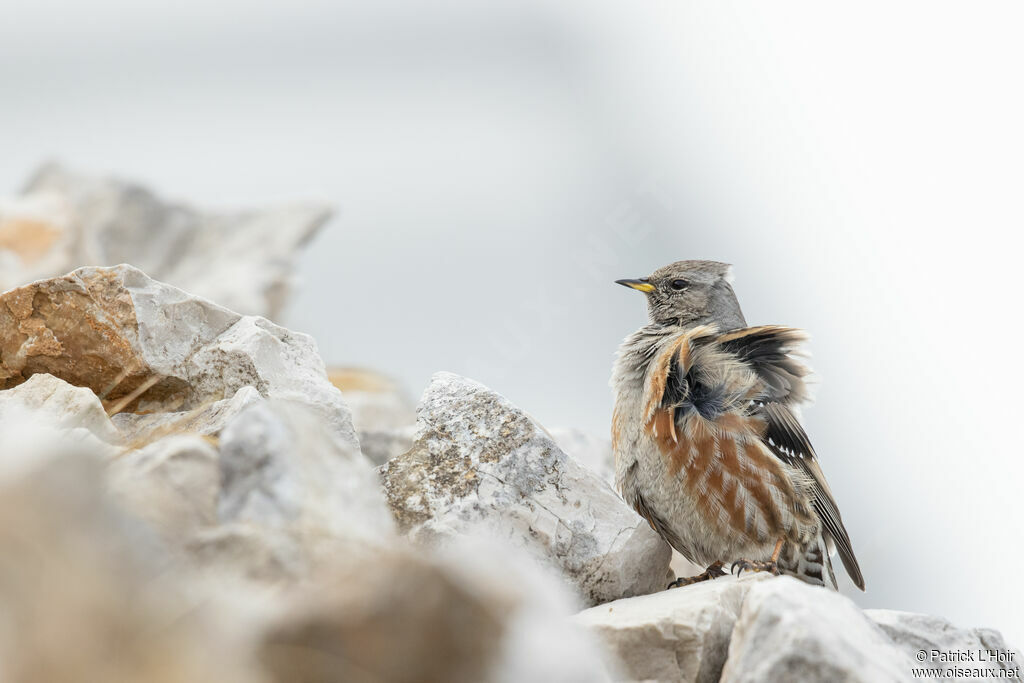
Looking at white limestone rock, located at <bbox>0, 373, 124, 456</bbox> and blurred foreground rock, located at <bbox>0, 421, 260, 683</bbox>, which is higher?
white limestone rock, located at <bbox>0, 373, 124, 456</bbox>

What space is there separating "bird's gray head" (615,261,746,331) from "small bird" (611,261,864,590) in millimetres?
445

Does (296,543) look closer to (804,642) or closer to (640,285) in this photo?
(804,642)

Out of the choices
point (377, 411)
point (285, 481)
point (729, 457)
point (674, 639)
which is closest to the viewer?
point (285, 481)

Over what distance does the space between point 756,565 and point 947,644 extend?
1.01 metres

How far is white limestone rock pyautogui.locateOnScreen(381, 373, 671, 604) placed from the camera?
11.0ft

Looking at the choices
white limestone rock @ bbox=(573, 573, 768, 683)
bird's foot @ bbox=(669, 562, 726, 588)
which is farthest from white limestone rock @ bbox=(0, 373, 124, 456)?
bird's foot @ bbox=(669, 562, 726, 588)

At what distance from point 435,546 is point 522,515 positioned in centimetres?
43

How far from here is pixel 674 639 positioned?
8.96 ft

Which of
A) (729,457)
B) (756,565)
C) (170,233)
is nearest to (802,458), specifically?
(729,457)

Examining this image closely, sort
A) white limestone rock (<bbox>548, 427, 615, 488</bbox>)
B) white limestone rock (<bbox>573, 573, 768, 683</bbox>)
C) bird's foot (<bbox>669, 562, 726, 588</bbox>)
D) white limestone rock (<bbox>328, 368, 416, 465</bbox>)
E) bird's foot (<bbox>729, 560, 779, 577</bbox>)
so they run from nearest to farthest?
1. white limestone rock (<bbox>573, 573, 768, 683</bbox>)
2. bird's foot (<bbox>669, 562, 726, 588</bbox>)
3. bird's foot (<bbox>729, 560, 779, 577</bbox>)
4. white limestone rock (<bbox>328, 368, 416, 465</bbox>)
5. white limestone rock (<bbox>548, 427, 615, 488</bbox>)

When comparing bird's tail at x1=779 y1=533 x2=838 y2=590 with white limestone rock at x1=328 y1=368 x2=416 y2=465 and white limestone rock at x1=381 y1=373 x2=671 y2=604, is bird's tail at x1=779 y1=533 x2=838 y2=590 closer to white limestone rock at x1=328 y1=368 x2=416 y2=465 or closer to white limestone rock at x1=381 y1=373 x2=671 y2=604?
white limestone rock at x1=381 y1=373 x2=671 y2=604

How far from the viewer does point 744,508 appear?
4199 mm

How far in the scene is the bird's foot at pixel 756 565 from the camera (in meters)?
4.08

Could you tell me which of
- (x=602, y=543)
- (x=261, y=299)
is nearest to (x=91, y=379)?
(x=602, y=543)
